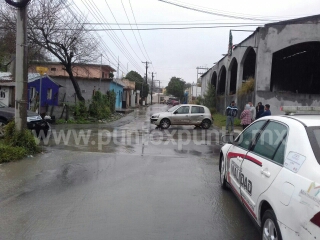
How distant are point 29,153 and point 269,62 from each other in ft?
48.7

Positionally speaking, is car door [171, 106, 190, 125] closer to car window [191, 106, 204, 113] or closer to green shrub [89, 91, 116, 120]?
car window [191, 106, 204, 113]

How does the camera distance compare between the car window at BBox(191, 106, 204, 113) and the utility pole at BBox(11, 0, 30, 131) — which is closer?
the utility pole at BBox(11, 0, 30, 131)

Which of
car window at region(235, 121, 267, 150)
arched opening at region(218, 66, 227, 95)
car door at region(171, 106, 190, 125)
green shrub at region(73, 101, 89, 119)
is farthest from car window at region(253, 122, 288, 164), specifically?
arched opening at region(218, 66, 227, 95)

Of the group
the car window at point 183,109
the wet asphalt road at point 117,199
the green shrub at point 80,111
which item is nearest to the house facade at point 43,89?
the green shrub at point 80,111

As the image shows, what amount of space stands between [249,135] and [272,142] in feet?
3.52

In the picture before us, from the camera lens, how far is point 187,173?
7.76 metres

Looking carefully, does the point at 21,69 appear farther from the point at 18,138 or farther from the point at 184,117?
the point at 184,117

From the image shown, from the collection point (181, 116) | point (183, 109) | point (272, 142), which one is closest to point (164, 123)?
point (181, 116)

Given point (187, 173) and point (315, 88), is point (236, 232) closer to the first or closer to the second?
point (187, 173)

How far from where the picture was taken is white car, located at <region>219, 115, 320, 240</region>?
269 centimetres

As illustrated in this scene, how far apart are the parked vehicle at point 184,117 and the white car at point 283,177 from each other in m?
14.0

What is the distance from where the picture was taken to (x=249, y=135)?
16.6 ft

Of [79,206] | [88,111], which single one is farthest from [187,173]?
[88,111]

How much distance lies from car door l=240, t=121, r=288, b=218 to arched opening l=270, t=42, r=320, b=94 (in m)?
19.9
